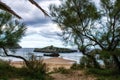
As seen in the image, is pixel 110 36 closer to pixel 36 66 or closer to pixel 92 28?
pixel 92 28

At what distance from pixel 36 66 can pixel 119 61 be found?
237 inches

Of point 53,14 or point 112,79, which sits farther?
point 53,14

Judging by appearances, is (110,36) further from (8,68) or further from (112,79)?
(8,68)

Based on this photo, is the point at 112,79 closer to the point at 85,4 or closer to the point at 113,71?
the point at 113,71

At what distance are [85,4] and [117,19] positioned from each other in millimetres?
2349

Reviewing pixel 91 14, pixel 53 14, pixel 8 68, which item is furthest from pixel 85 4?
pixel 8 68

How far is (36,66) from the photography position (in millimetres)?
19953

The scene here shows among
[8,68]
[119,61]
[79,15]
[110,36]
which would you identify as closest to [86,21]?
[79,15]

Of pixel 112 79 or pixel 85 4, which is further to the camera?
pixel 85 4

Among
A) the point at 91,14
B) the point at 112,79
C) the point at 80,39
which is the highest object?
the point at 91,14

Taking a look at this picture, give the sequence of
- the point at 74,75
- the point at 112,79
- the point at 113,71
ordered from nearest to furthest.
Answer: the point at 112,79, the point at 74,75, the point at 113,71

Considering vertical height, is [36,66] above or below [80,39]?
below

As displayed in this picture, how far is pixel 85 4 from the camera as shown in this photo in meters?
21.6

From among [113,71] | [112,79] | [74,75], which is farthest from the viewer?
[113,71]
